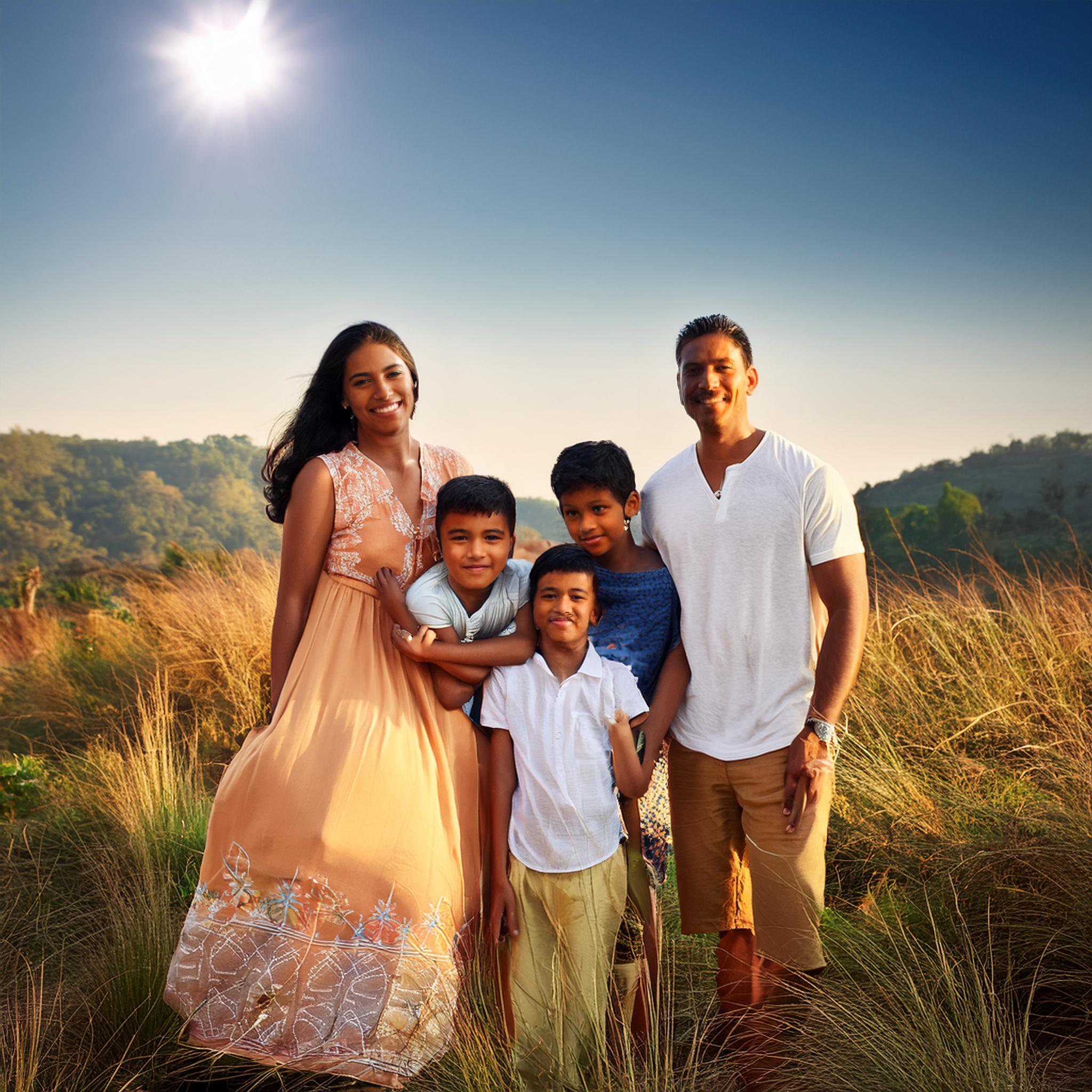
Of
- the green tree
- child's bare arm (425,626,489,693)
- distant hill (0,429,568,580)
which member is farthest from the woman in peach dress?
distant hill (0,429,568,580)

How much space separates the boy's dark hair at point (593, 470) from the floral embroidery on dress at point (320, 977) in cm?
129

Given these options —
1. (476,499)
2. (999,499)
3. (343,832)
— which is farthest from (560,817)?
(999,499)

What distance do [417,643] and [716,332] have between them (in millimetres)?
1351

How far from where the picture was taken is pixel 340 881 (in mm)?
2275

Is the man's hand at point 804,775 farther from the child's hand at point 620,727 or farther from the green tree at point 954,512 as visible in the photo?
the green tree at point 954,512

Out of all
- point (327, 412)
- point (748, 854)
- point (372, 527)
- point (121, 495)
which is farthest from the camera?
point (121, 495)

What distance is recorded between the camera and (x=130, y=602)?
10.3 metres

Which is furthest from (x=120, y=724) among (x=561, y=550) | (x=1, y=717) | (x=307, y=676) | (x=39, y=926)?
(x=561, y=550)

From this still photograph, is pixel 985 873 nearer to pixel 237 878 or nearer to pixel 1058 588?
pixel 237 878

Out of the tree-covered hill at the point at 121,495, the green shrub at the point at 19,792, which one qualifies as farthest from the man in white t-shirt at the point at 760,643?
the tree-covered hill at the point at 121,495

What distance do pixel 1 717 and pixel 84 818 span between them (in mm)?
3650

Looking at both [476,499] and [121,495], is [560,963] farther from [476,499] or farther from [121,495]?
[121,495]

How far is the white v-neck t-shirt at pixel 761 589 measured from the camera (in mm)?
2463

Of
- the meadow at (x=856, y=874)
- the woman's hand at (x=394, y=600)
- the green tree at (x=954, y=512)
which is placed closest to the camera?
the meadow at (x=856, y=874)
